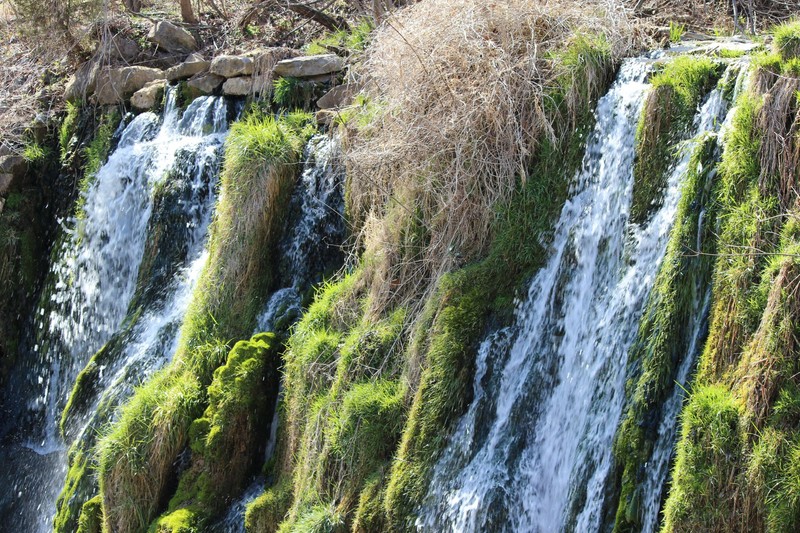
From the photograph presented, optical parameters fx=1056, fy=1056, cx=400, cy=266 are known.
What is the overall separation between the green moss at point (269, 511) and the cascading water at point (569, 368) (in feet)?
4.16

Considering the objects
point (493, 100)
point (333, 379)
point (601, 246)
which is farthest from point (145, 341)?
point (601, 246)

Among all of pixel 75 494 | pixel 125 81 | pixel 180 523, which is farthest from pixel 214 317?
pixel 125 81

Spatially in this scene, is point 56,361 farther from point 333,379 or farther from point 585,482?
point 585,482

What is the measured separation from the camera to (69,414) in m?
8.73

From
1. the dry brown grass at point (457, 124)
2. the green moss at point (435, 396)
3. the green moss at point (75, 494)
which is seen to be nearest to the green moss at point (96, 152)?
the green moss at point (75, 494)

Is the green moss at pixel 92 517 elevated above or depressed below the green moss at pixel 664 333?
below

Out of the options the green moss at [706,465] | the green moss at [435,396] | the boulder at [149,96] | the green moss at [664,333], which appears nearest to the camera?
the green moss at [706,465]

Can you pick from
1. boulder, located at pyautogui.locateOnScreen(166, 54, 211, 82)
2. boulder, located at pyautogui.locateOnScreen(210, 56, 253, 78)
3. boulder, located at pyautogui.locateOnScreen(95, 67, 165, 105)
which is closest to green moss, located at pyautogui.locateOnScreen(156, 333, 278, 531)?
boulder, located at pyautogui.locateOnScreen(210, 56, 253, 78)

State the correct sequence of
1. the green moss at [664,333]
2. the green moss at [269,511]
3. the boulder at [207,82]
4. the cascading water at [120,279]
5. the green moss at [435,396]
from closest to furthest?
the green moss at [664,333] < the green moss at [435,396] < the green moss at [269,511] < the cascading water at [120,279] < the boulder at [207,82]

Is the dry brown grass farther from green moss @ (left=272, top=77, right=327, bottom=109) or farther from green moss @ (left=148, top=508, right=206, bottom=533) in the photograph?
green moss @ (left=148, top=508, right=206, bottom=533)

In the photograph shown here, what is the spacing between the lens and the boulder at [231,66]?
9727mm

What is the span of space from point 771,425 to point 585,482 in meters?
1.08

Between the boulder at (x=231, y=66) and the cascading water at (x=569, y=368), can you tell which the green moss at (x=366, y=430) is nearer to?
the cascading water at (x=569, y=368)

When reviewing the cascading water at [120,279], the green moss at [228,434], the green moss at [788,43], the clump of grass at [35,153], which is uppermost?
the clump of grass at [35,153]
